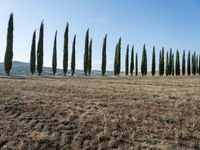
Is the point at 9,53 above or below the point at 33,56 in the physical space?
below

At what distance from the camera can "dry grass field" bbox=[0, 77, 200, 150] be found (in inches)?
563

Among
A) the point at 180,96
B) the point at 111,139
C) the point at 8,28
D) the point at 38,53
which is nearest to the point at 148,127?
the point at 111,139

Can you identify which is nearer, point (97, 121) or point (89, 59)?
point (97, 121)

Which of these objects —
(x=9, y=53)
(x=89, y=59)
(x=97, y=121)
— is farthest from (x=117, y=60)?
(x=97, y=121)

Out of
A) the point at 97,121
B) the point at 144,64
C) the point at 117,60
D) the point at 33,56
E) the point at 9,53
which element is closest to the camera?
the point at 97,121

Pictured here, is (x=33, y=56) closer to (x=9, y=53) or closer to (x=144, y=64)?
(x=9, y=53)

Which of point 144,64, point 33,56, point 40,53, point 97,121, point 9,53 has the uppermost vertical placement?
point 40,53

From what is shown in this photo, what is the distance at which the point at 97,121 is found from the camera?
16469mm

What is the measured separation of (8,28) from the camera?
46406 mm

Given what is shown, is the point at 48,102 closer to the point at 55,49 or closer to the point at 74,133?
the point at 74,133

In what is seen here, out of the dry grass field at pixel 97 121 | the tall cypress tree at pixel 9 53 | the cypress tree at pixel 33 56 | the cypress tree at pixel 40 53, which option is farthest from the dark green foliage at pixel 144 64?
the dry grass field at pixel 97 121

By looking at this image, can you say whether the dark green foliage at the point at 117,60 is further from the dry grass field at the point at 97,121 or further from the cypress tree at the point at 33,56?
the dry grass field at the point at 97,121

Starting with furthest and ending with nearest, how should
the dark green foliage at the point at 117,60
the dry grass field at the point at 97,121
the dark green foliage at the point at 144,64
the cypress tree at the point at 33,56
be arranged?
1. the dark green foliage at the point at 144,64
2. the dark green foliage at the point at 117,60
3. the cypress tree at the point at 33,56
4. the dry grass field at the point at 97,121

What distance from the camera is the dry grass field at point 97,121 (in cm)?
1430
